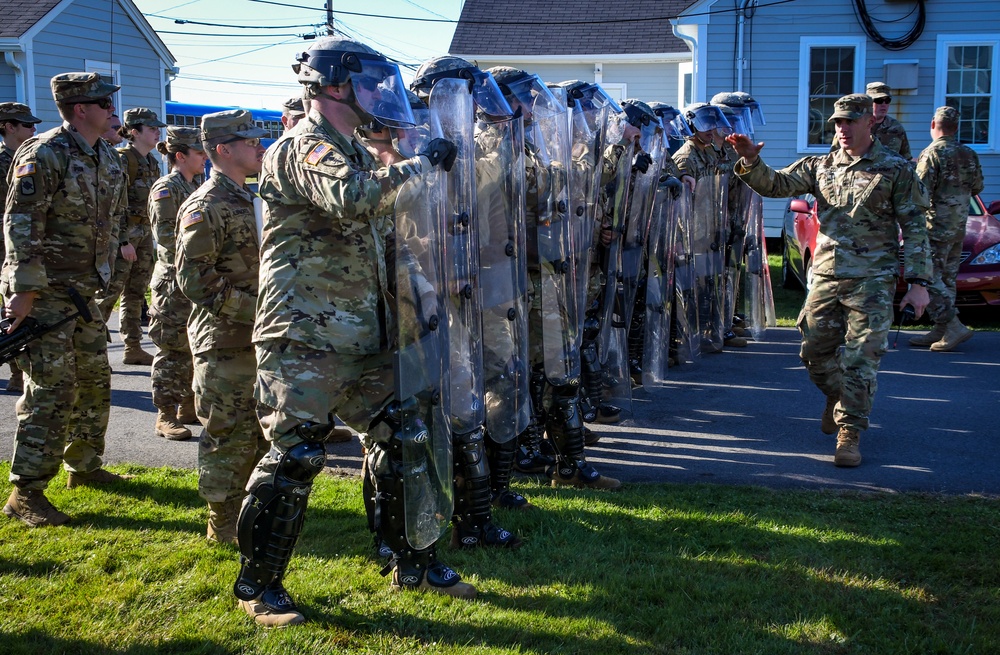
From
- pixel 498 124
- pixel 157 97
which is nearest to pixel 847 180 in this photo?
pixel 498 124

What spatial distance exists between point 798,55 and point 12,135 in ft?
44.1

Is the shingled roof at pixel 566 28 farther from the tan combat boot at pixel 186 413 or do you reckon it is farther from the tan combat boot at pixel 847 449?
the tan combat boot at pixel 847 449

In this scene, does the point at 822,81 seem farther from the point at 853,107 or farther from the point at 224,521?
the point at 224,521

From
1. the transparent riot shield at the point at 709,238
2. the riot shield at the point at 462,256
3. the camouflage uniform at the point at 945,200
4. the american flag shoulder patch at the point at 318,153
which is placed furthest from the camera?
the camouflage uniform at the point at 945,200

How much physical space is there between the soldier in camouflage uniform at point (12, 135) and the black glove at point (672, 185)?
18.4 feet

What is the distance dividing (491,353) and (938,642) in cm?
235

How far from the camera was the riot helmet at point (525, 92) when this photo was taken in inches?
198

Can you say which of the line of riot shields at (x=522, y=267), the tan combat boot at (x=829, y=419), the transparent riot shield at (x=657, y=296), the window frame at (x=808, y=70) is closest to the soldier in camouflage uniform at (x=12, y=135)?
the line of riot shields at (x=522, y=267)

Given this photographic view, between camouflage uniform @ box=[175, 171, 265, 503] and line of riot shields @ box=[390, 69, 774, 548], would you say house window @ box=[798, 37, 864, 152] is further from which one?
camouflage uniform @ box=[175, 171, 265, 503]

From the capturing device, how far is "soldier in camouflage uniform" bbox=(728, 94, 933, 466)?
237 inches

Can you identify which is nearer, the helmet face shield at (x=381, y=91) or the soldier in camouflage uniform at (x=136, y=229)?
the helmet face shield at (x=381, y=91)

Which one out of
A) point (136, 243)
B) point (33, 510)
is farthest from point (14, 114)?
point (33, 510)

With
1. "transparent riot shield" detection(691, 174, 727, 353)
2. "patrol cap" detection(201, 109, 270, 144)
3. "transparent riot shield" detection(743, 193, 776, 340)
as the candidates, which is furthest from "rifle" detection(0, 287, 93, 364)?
"transparent riot shield" detection(743, 193, 776, 340)

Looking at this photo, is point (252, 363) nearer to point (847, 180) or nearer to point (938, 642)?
point (938, 642)
